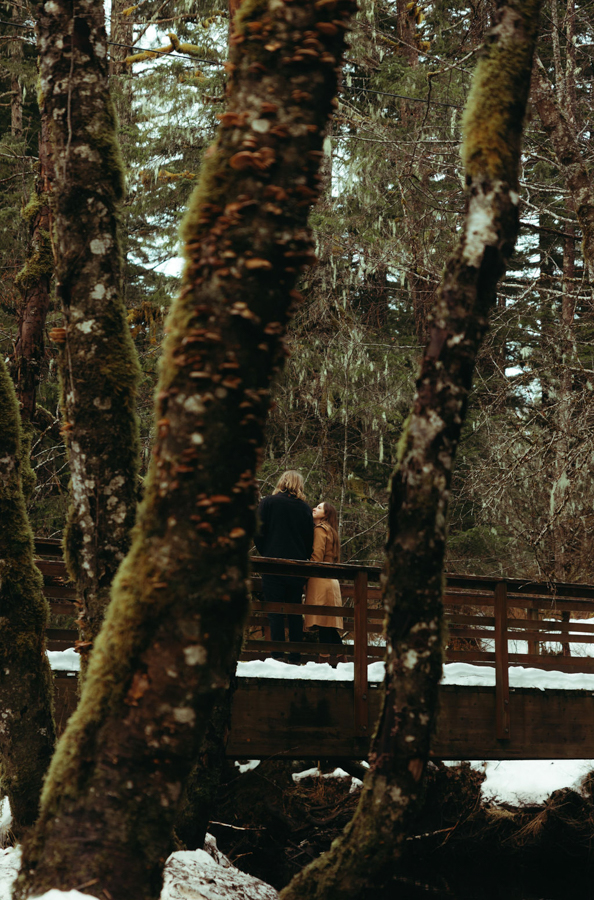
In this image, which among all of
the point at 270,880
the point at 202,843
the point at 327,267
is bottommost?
the point at 270,880

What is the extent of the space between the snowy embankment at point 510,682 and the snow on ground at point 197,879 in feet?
6.48

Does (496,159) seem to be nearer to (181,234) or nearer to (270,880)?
(181,234)

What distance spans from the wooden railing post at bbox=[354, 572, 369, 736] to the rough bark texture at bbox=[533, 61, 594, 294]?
382 centimetres

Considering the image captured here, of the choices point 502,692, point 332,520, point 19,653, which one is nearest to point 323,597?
point 332,520

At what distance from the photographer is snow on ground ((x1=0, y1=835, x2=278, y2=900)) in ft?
13.9

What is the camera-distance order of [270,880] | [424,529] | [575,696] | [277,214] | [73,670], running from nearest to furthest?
[277,214] → [424,529] → [73,670] → [270,880] → [575,696]

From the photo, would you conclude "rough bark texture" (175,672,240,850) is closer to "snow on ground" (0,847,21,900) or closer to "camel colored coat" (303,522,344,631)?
"snow on ground" (0,847,21,900)

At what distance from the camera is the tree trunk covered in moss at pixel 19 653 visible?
3932 millimetres

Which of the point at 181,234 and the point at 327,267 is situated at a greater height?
the point at 327,267

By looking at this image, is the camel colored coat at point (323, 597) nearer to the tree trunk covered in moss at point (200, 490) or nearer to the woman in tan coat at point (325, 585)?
the woman in tan coat at point (325, 585)

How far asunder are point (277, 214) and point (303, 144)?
263 millimetres

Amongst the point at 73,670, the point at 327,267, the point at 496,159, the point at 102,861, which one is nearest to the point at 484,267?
the point at 496,159

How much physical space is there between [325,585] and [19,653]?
4387mm

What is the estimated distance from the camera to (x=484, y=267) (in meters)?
3.22
